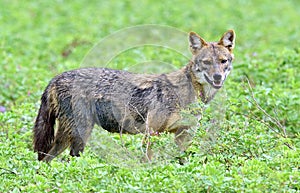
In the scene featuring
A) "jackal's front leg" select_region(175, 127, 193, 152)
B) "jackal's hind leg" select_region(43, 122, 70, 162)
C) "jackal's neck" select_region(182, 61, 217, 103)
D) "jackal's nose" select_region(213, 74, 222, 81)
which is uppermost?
"jackal's nose" select_region(213, 74, 222, 81)

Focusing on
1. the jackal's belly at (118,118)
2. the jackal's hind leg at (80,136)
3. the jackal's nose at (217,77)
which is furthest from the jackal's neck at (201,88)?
the jackal's hind leg at (80,136)

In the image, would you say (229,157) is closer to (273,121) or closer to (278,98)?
(273,121)

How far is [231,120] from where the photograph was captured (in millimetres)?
8750

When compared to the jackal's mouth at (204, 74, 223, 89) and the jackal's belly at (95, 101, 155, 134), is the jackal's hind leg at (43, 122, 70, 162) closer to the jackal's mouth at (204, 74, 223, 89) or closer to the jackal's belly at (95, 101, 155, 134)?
the jackal's belly at (95, 101, 155, 134)

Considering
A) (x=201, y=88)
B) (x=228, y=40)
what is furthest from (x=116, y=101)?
(x=228, y=40)

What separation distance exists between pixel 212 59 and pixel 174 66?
10.5 ft

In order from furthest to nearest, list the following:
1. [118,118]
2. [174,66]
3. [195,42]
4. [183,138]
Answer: [174,66]
[195,42]
[118,118]
[183,138]

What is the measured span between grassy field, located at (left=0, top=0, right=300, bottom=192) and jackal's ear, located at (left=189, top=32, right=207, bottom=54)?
26.5 inches

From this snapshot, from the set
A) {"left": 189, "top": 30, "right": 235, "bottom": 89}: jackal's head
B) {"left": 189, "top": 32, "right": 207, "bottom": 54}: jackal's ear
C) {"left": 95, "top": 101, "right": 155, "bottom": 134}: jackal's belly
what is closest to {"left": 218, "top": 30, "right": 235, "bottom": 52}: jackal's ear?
{"left": 189, "top": 30, "right": 235, "bottom": 89}: jackal's head

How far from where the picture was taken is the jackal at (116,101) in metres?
8.20

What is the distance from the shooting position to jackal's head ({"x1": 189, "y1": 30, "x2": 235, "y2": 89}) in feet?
27.0

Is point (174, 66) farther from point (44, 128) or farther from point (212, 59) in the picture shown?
point (44, 128)

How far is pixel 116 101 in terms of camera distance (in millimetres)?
8312

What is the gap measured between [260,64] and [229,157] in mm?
4265
